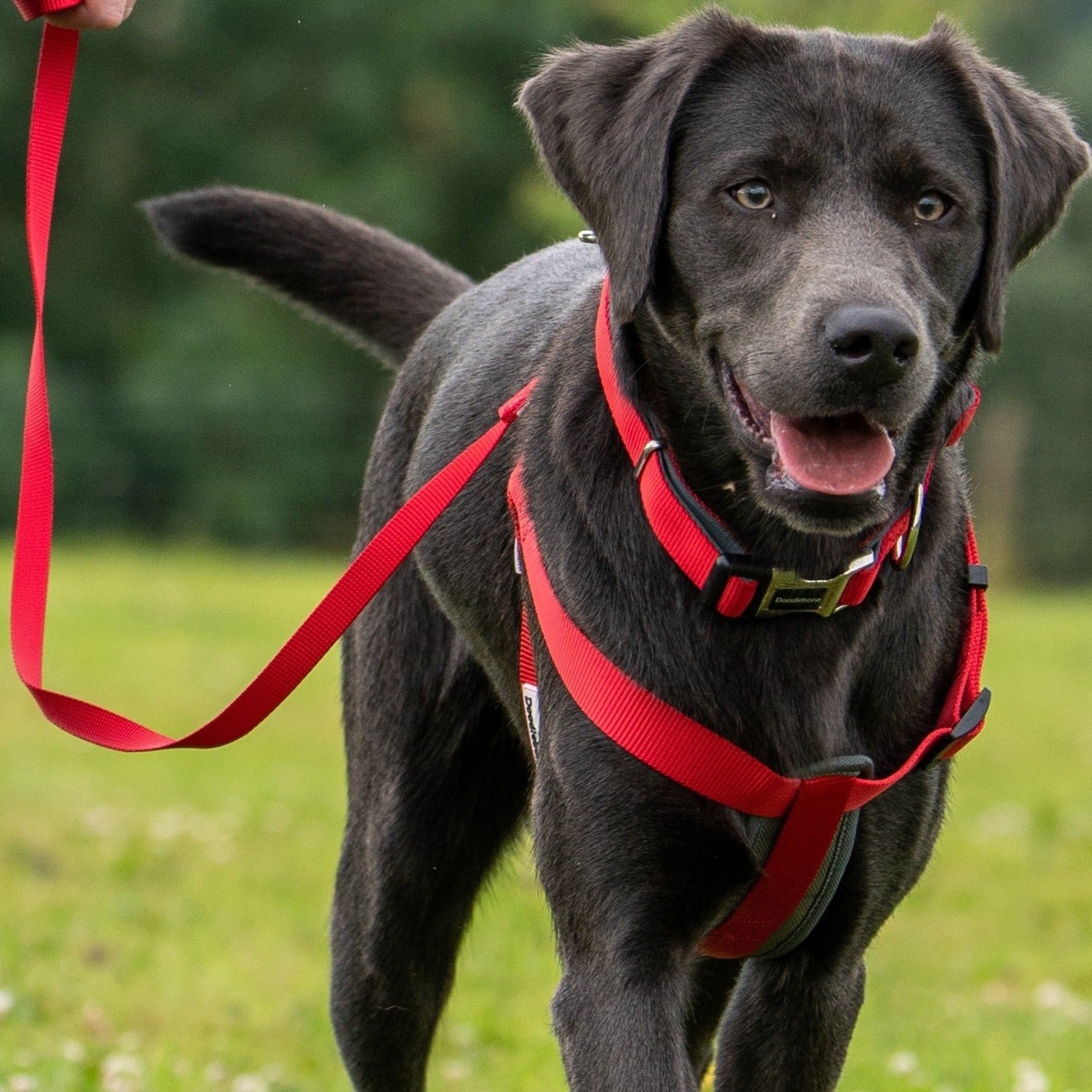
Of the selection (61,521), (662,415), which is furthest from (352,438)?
(662,415)

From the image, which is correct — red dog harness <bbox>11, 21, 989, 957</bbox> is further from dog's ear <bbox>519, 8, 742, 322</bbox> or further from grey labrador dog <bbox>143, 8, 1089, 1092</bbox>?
dog's ear <bbox>519, 8, 742, 322</bbox>

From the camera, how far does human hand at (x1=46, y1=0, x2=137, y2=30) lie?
3.17 metres

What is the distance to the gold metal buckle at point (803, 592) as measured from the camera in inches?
112

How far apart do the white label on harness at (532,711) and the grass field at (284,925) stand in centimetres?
70

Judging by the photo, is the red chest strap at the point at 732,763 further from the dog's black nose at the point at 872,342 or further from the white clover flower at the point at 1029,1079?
the white clover flower at the point at 1029,1079

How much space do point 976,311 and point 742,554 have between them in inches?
20.1

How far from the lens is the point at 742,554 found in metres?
2.90

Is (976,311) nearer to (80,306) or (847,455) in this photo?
(847,455)

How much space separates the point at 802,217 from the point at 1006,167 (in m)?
0.34

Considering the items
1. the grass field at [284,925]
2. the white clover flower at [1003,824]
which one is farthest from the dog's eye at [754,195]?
Answer: the white clover flower at [1003,824]

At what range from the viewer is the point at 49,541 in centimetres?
320

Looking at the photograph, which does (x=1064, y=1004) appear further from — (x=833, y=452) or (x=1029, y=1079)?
(x=833, y=452)

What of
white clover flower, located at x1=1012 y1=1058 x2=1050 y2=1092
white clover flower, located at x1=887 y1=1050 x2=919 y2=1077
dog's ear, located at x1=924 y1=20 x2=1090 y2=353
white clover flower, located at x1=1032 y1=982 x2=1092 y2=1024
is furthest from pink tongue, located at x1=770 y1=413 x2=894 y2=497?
white clover flower, located at x1=1032 y1=982 x2=1092 y2=1024

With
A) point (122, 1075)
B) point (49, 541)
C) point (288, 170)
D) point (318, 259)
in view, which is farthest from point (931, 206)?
point (288, 170)
